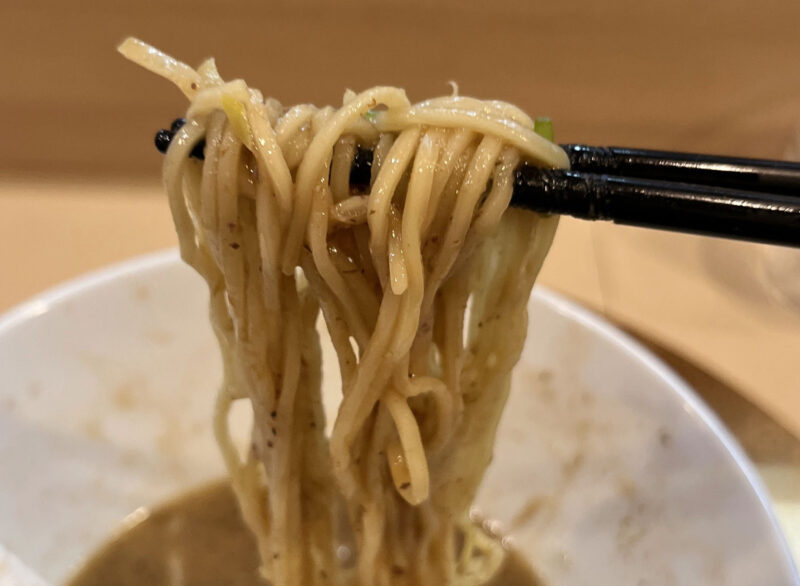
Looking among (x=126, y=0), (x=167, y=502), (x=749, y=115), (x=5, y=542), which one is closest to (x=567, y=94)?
(x=749, y=115)

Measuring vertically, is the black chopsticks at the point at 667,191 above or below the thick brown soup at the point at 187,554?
above

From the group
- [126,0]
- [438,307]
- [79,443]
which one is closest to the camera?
[438,307]

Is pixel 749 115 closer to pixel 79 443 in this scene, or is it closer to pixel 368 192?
pixel 368 192

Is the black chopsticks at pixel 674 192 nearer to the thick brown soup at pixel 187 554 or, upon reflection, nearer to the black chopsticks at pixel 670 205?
the black chopsticks at pixel 670 205

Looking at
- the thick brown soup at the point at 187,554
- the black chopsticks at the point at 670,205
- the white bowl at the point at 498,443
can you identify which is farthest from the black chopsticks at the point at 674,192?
the thick brown soup at the point at 187,554

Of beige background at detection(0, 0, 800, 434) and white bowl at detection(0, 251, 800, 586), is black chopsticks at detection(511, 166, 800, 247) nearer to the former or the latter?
white bowl at detection(0, 251, 800, 586)

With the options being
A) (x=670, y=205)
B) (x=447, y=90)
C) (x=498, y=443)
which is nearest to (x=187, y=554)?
(x=498, y=443)

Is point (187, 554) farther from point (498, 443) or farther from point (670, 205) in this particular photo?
point (670, 205)
